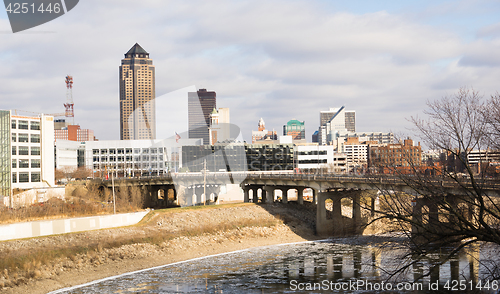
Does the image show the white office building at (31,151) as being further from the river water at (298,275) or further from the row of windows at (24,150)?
the river water at (298,275)

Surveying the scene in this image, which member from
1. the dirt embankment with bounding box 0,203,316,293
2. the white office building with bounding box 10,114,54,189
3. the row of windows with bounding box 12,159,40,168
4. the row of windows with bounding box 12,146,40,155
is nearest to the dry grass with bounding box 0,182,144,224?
the dirt embankment with bounding box 0,203,316,293

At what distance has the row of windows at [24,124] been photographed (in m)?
110

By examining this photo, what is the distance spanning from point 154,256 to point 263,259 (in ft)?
47.6

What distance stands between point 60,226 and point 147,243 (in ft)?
39.5

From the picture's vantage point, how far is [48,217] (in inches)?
2864

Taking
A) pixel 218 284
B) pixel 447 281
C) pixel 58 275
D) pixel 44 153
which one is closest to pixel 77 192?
pixel 44 153

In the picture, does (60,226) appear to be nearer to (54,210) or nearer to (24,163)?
(54,210)

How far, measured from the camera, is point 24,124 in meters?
112

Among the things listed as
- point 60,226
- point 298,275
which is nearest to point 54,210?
point 60,226

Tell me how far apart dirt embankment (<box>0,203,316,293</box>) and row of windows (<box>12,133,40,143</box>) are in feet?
167

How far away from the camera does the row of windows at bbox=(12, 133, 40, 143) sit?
109900mm

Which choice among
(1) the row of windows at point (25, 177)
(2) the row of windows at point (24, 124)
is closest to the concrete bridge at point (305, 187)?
(1) the row of windows at point (25, 177)

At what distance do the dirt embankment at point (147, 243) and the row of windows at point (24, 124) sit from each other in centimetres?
5171

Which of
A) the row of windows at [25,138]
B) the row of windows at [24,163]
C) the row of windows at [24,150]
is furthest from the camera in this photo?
the row of windows at [25,138]
